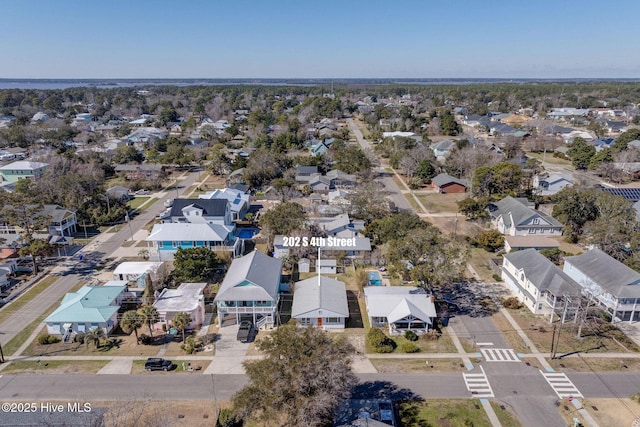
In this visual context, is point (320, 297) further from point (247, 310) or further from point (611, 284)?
point (611, 284)

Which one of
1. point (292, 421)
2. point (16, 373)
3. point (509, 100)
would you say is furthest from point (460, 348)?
point (509, 100)

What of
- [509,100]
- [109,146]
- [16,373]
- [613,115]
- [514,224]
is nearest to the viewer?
[16,373]

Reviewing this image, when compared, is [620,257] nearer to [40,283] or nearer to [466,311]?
[466,311]

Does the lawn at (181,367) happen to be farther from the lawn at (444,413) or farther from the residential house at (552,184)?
the residential house at (552,184)

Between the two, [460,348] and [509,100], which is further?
[509,100]

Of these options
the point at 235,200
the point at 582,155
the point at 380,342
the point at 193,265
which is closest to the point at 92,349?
the point at 193,265

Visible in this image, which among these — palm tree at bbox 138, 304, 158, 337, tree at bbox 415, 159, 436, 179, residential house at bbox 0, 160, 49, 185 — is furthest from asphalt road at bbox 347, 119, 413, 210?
residential house at bbox 0, 160, 49, 185

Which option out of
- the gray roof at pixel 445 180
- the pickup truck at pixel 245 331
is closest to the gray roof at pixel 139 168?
the gray roof at pixel 445 180
